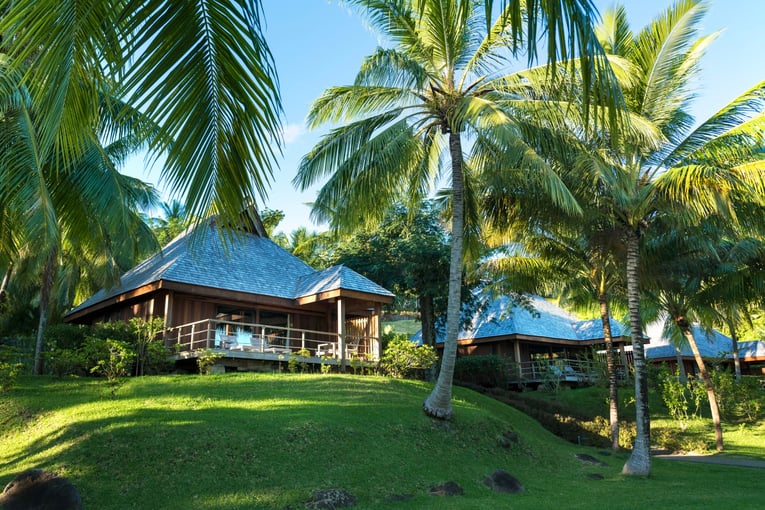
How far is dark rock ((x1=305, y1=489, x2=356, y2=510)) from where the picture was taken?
9.39 meters

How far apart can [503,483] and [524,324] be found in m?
21.7

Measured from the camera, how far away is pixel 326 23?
3.60m

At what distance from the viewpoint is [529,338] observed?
32094mm

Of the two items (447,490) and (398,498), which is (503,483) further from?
(398,498)

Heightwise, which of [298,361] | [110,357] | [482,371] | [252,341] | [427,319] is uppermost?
[427,319]

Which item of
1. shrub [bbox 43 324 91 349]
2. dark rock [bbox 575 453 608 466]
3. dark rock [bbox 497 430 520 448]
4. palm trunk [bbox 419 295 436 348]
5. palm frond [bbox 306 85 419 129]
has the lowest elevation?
dark rock [bbox 575 453 608 466]

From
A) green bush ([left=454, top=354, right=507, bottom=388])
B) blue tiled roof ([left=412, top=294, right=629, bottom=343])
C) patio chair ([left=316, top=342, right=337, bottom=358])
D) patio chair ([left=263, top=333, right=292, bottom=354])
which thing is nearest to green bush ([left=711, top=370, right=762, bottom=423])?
blue tiled roof ([left=412, top=294, right=629, bottom=343])

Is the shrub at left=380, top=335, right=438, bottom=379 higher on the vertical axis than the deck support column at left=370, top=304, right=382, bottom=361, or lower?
lower

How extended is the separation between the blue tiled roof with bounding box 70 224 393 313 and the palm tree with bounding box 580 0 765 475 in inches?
368

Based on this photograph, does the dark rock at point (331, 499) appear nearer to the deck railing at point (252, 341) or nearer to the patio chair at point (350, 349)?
the deck railing at point (252, 341)

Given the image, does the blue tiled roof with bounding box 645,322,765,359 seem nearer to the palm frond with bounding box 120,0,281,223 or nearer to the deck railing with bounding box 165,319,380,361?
the deck railing with bounding box 165,319,380,361

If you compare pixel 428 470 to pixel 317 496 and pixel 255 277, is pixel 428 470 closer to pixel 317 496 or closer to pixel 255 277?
pixel 317 496

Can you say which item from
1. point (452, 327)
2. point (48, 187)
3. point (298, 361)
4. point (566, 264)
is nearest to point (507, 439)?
point (452, 327)

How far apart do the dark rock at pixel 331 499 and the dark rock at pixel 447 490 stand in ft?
5.72
